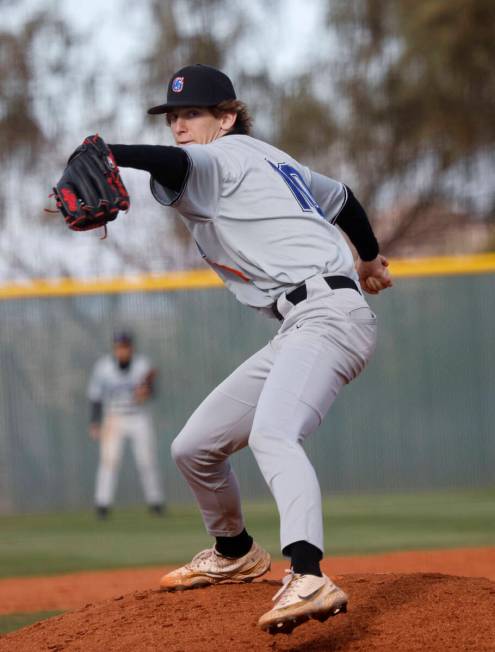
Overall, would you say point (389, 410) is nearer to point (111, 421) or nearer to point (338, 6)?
point (111, 421)

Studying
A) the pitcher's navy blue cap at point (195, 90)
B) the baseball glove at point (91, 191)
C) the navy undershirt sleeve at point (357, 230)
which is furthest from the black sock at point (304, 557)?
the pitcher's navy blue cap at point (195, 90)

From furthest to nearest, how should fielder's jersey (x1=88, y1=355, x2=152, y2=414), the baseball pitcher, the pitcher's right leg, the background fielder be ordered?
1. fielder's jersey (x1=88, y1=355, x2=152, y2=414)
2. the background fielder
3. the pitcher's right leg
4. the baseball pitcher

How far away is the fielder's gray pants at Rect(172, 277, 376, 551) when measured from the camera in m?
3.34

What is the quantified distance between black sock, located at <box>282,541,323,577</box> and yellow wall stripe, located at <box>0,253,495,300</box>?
9728 millimetres

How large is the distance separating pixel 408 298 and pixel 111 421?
3.89 meters

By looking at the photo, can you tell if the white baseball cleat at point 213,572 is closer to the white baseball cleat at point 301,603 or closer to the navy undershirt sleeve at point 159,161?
the white baseball cleat at point 301,603

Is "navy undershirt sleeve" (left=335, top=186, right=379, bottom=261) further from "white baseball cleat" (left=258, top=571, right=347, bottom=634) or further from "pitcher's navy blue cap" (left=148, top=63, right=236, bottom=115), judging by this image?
"white baseball cleat" (left=258, top=571, right=347, bottom=634)

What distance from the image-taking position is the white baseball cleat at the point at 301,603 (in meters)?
3.13

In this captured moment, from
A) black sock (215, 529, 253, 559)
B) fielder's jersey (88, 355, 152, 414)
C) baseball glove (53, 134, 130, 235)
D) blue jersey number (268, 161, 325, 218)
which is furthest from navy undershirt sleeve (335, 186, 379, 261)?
fielder's jersey (88, 355, 152, 414)

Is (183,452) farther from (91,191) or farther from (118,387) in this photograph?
(118,387)

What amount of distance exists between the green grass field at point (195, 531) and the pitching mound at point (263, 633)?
3679mm

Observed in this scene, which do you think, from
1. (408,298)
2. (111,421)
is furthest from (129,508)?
(408,298)

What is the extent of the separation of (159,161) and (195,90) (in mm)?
614

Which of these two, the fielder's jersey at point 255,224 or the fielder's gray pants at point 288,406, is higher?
the fielder's jersey at point 255,224
